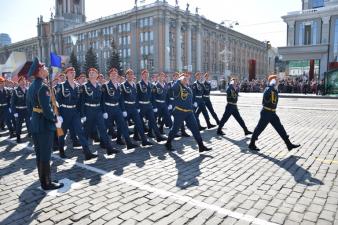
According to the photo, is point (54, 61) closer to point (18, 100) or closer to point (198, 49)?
point (18, 100)

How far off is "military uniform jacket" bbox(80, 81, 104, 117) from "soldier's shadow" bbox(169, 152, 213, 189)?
2.33 m

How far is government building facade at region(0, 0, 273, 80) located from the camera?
2813 inches

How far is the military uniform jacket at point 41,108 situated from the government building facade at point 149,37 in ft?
170

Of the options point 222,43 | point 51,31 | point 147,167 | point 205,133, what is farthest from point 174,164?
point 51,31

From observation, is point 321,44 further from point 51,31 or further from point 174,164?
point 51,31

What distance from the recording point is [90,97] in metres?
7.84

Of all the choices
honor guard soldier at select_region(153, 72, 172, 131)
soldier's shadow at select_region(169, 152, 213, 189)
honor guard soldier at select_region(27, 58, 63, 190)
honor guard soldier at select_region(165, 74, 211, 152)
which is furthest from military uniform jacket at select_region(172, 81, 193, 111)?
honor guard soldier at select_region(27, 58, 63, 190)

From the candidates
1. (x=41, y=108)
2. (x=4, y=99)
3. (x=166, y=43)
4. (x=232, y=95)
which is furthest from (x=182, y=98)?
(x=166, y=43)

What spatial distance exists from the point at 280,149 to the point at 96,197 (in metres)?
5.01

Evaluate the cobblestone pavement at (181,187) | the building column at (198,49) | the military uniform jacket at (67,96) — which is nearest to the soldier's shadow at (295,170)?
the cobblestone pavement at (181,187)

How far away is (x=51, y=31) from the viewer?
3920 inches

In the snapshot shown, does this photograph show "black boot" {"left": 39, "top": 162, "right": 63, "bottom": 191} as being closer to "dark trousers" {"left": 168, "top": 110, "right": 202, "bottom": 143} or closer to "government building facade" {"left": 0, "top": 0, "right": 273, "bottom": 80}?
"dark trousers" {"left": 168, "top": 110, "right": 202, "bottom": 143}

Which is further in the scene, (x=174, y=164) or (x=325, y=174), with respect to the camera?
(x=174, y=164)

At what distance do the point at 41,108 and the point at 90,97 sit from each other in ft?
8.39
